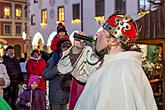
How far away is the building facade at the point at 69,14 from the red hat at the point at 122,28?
23392 mm

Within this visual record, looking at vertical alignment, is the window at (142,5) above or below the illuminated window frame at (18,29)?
above

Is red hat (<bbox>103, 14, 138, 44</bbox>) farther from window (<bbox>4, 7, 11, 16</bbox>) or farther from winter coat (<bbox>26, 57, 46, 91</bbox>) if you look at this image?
window (<bbox>4, 7, 11, 16</bbox>)

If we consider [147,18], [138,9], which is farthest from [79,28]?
[147,18]

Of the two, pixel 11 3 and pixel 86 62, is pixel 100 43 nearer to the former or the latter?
pixel 86 62

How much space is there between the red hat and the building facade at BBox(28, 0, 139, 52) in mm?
23392

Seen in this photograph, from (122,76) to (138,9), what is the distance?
80.2 ft

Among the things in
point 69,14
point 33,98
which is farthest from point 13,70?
point 69,14

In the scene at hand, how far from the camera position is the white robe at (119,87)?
3.33 metres

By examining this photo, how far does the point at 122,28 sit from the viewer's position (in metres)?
3.64

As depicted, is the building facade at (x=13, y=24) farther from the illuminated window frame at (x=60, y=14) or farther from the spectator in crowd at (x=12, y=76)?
the spectator in crowd at (x=12, y=76)

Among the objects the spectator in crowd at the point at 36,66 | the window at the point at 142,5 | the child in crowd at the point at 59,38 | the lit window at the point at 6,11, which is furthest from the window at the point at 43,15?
the child in crowd at the point at 59,38

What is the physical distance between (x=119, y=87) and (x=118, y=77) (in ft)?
0.25

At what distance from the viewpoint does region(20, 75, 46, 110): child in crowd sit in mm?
8594

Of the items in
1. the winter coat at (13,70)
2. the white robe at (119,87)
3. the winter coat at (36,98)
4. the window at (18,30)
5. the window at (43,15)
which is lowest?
the winter coat at (36,98)
